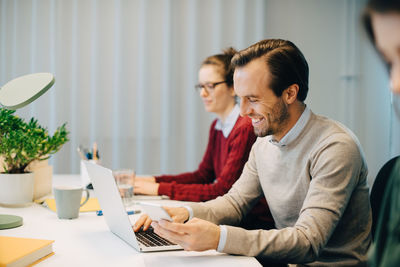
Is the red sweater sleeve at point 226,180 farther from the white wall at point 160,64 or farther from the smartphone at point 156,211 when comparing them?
the white wall at point 160,64

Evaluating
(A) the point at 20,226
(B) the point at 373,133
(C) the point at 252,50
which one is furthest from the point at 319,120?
(B) the point at 373,133

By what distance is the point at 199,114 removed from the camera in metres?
3.33

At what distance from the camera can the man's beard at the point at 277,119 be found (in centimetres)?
136

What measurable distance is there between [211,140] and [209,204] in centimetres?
92

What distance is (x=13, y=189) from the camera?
146 cm

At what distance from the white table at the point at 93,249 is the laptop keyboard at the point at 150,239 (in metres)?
0.05

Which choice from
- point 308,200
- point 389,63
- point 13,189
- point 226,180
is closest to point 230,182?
point 226,180

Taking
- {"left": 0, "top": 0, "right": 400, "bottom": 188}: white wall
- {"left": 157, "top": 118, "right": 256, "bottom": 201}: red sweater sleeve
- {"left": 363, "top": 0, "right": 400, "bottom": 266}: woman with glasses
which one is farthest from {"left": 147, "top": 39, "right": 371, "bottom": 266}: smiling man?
{"left": 0, "top": 0, "right": 400, "bottom": 188}: white wall

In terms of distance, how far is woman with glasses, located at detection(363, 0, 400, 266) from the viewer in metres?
0.63

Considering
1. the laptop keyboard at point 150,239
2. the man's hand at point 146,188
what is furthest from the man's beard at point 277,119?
the man's hand at point 146,188

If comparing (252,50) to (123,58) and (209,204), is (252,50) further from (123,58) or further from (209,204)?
(123,58)

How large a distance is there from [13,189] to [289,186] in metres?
0.97

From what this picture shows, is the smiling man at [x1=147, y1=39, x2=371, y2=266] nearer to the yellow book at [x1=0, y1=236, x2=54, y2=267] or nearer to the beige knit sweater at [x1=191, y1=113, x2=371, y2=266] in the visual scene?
the beige knit sweater at [x1=191, y1=113, x2=371, y2=266]

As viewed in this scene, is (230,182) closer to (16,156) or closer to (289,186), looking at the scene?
(289,186)
